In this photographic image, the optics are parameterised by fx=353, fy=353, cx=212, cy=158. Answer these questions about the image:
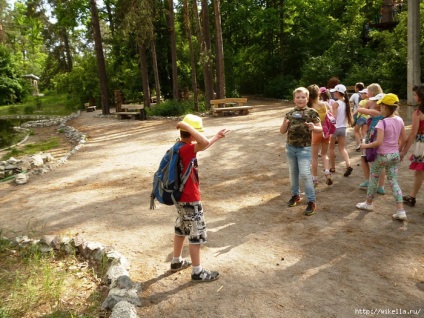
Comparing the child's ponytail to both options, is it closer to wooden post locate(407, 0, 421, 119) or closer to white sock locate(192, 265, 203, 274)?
white sock locate(192, 265, 203, 274)

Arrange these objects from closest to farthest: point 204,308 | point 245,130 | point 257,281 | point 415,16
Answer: point 204,308, point 257,281, point 415,16, point 245,130

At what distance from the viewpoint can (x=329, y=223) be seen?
5.11 metres

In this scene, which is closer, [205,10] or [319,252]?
[319,252]

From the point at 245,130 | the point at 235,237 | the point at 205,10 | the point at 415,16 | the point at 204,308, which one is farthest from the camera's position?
the point at 205,10

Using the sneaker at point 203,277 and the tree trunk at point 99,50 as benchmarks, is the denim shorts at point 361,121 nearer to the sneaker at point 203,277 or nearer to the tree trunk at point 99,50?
the sneaker at point 203,277

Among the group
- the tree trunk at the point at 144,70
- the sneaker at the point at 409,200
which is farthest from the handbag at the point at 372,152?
the tree trunk at the point at 144,70

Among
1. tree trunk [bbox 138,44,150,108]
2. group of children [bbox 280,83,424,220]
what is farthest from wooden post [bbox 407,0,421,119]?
tree trunk [bbox 138,44,150,108]

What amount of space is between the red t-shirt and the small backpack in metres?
3.64

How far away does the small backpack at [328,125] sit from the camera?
21.4 ft

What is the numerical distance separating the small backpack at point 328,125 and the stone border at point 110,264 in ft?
13.8

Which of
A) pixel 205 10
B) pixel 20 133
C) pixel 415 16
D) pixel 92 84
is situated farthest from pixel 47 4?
pixel 415 16

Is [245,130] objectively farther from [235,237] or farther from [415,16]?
[235,237]

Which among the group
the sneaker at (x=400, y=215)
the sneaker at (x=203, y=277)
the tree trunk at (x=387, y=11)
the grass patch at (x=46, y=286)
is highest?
the tree trunk at (x=387, y=11)

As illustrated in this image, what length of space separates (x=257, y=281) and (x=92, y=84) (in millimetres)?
29221
